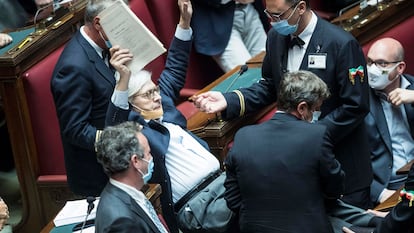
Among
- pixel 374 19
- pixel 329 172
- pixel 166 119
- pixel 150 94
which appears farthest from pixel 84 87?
pixel 374 19

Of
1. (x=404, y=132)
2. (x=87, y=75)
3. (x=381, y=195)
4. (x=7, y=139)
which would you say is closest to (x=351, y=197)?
(x=381, y=195)

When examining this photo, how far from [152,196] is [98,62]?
456mm

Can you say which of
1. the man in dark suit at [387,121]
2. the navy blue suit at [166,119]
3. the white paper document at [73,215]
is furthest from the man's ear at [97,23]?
the man in dark suit at [387,121]

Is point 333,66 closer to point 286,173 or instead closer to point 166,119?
point 286,173

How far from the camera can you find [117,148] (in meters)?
2.04

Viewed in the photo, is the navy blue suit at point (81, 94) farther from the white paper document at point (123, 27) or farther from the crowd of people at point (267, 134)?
the white paper document at point (123, 27)

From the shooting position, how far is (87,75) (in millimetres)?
2484

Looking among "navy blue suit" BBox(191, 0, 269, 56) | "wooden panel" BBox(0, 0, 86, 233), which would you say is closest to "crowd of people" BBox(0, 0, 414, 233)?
"wooden panel" BBox(0, 0, 86, 233)

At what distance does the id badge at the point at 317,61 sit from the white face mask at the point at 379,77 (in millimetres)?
470

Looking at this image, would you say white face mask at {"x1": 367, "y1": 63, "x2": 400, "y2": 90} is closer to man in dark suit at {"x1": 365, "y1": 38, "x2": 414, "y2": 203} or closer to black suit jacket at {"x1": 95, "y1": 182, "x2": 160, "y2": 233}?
man in dark suit at {"x1": 365, "y1": 38, "x2": 414, "y2": 203}

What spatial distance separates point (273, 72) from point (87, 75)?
610 millimetres

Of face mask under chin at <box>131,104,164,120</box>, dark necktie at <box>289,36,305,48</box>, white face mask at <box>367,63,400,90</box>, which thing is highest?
dark necktie at <box>289,36,305,48</box>

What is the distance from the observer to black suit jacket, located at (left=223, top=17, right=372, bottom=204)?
98.0 inches

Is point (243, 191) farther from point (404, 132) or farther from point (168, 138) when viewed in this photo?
point (404, 132)
